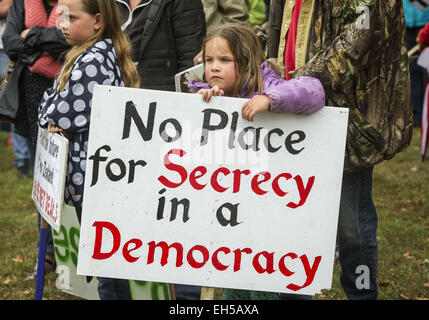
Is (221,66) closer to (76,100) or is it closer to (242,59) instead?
(242,59)

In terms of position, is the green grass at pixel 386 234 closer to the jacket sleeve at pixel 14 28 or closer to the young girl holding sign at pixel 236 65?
the jacket sleeve at pixel 14 28

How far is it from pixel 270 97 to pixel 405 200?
182 inches

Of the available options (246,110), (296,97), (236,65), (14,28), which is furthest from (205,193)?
(14,28)

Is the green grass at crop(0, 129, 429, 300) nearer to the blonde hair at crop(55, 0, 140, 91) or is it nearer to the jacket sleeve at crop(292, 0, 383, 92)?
the blonde hair at crop(55, 0, 140, 91)

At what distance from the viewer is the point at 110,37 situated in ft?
11.6

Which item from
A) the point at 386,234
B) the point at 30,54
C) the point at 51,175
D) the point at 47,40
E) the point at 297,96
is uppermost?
the point at 297,96

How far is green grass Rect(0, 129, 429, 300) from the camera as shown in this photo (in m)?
4.72

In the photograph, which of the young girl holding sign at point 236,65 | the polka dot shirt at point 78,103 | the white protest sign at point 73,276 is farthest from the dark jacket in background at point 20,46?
the young girl holding sign at point 236,65

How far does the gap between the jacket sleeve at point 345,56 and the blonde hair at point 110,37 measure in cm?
83

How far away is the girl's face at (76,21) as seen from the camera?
341 cm

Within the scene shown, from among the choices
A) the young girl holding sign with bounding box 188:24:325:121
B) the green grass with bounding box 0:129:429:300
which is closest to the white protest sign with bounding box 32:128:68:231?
the young girl holding sign with bounding box 188:24:325:121

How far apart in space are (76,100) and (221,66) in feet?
2.19
